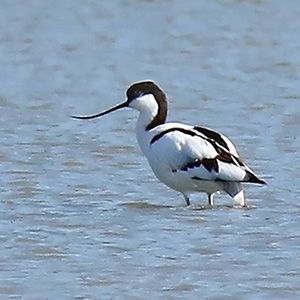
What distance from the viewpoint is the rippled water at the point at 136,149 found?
680 centimetres

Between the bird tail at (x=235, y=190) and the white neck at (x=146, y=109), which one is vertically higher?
the white neck at (x=146, y=109)

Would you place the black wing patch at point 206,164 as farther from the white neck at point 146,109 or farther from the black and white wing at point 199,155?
the white neck at point 146,109

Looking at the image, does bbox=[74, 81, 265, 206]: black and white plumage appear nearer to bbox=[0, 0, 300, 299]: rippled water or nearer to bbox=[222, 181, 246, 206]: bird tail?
bbox=[222, 181, 246, 206]: bird tail

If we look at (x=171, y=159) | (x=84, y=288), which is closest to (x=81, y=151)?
(x=171, y=159)

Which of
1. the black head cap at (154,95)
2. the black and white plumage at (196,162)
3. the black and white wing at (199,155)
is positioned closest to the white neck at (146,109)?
the black head cap at (154,95)

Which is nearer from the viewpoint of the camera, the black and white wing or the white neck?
the black and white wing

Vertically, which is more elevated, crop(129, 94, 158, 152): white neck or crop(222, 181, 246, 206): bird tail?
crop(129, 94, 158, 152): white neck

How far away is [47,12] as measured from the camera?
15492 millimetres

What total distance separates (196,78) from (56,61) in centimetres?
147

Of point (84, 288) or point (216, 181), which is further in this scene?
point (216, 181)

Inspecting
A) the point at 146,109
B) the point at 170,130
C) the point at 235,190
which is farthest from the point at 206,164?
the point at 146,109

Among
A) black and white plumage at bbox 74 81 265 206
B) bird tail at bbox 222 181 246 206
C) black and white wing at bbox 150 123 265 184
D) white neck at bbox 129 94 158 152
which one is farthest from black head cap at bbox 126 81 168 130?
bird tail at bbox 222 181 246 206

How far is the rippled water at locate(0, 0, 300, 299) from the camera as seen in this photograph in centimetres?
680

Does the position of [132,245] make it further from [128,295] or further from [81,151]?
[81,151]
